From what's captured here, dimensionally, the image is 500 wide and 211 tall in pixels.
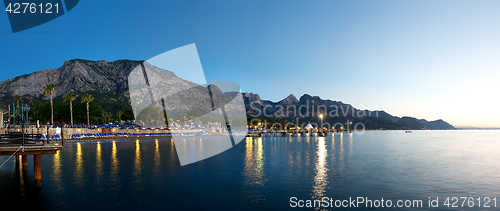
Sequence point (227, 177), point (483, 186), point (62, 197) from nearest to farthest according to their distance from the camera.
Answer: point (62, 197), point (483, 186), point (227, 177)

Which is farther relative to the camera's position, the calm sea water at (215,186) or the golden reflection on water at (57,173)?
the golden reflection on water at (57,173)

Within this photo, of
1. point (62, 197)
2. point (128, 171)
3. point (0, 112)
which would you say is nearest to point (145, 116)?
point (0, 112)

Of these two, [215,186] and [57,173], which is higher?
[57,173]

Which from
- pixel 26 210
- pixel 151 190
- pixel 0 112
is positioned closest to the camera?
pixel 26 210

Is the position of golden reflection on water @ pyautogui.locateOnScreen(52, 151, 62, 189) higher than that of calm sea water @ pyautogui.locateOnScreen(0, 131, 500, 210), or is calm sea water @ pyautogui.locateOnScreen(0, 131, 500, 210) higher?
golden reflection on water @ pyautogui.locateOnScreen(52, 151, 62, 189)

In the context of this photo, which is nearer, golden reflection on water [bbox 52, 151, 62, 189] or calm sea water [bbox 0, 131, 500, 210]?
calm sea water [bbox 0, 131, 500, 210]

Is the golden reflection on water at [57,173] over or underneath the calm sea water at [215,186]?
over

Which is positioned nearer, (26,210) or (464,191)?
(26,210)

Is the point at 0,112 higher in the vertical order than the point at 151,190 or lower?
higher

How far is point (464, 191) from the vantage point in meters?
22.4

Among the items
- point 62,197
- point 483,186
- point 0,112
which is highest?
point 0,112

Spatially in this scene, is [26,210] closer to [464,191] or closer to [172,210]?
[172,210]

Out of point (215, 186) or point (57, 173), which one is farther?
point (57, 173)

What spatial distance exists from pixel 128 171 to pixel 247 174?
38.7 ft
